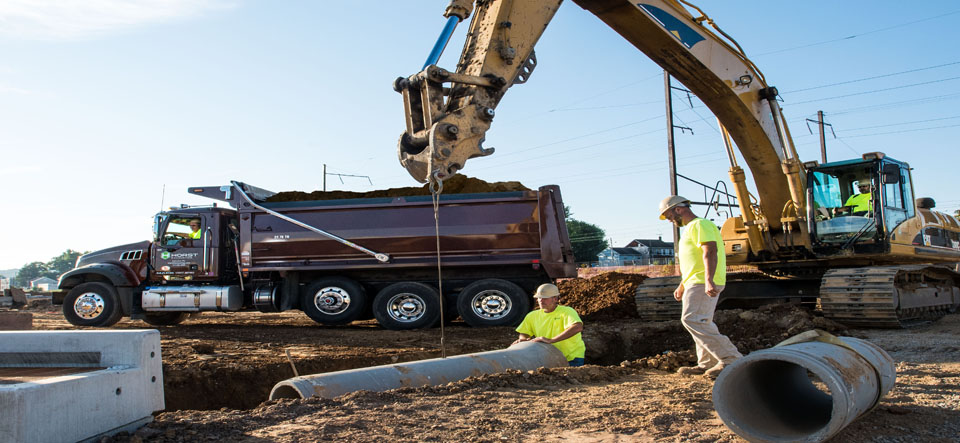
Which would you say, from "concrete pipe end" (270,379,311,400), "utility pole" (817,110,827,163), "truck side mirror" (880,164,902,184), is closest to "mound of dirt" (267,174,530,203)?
"truck side mirror" (880,164,902,184)

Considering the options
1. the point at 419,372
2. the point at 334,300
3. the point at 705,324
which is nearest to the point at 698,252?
the point at 705,324

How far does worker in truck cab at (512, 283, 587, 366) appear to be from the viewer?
675 centimetres

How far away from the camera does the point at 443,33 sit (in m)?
6.63

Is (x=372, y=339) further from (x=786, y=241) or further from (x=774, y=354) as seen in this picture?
(x=774, y=354)

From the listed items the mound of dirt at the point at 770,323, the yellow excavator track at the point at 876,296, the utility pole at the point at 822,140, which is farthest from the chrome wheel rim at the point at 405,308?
the utility pole at the point at 822,140

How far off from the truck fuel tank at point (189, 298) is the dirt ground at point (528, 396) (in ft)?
7.68

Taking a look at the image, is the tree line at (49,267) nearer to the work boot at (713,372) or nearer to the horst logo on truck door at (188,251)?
the horst logo on truck door at (188,251)

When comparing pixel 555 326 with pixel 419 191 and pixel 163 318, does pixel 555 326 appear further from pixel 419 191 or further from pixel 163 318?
pixel 163 318

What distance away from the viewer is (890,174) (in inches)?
377

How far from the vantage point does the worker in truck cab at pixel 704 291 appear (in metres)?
5.87

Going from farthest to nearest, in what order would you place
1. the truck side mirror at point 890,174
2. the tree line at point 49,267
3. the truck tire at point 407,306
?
the tree line at point 49,267
the truck tire at point 407,306
the truck side mirror at point 890,174

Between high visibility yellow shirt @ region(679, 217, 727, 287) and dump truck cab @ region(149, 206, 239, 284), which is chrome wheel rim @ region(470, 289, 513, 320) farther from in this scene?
high visibility yellow shirt @ region(679, 217, 727, 287)

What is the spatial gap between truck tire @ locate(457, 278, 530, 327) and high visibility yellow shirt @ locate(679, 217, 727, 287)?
18.7 ft

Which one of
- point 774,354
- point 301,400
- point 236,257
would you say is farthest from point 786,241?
point 236,257
